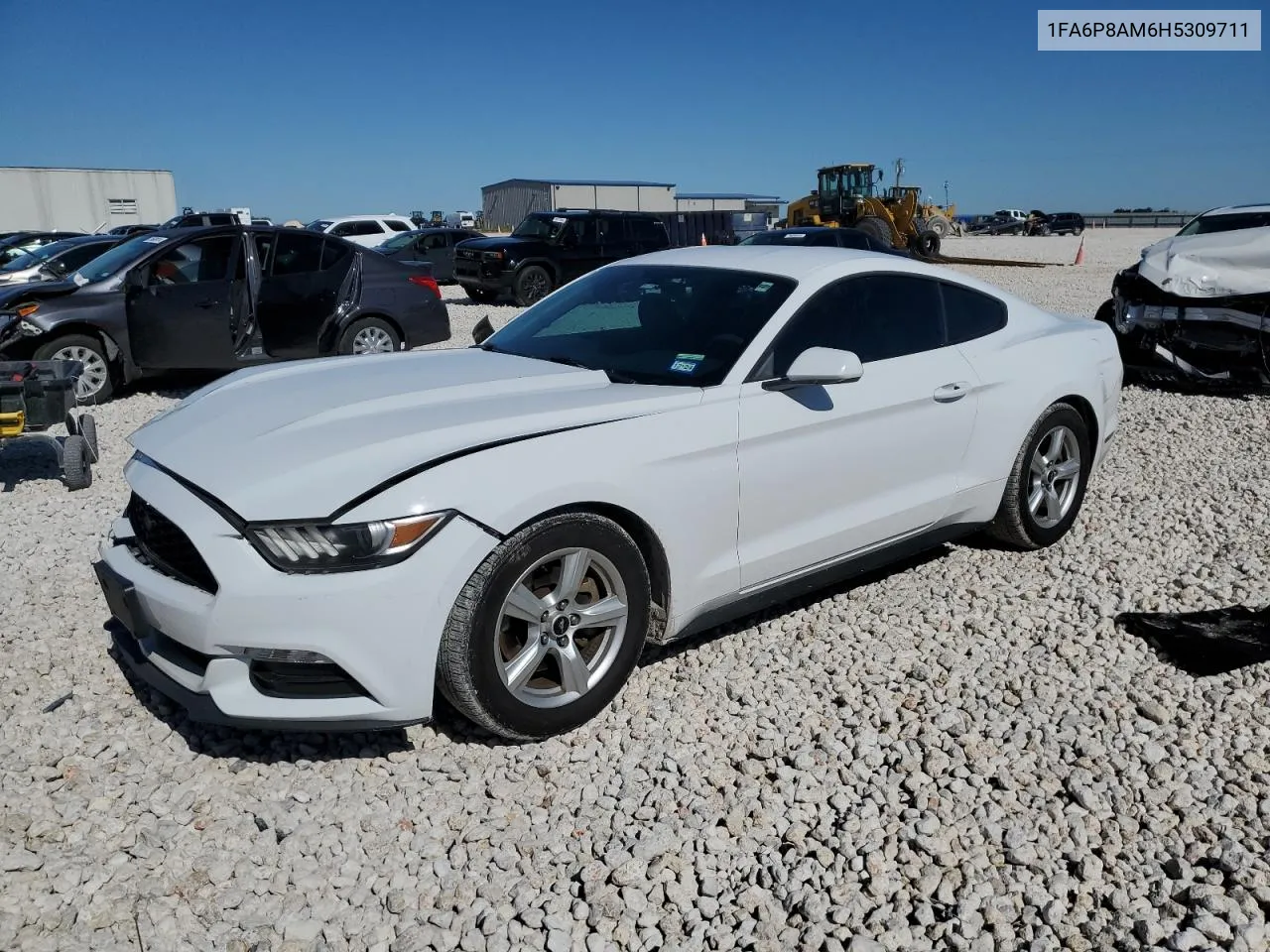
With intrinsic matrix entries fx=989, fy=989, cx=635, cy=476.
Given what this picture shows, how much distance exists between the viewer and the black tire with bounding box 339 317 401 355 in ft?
30.7

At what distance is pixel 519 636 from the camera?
3238 millimetres

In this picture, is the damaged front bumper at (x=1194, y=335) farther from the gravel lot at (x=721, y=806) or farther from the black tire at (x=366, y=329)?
the black tire at (x=366, y=329)

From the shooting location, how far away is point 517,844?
2.82 metres

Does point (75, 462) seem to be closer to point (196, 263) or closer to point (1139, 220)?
point (196, 263)

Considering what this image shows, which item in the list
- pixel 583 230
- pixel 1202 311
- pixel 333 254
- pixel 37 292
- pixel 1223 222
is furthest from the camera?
pixel 583 230

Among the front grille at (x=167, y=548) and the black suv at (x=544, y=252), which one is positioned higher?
the black suv at (x=544, y=252)

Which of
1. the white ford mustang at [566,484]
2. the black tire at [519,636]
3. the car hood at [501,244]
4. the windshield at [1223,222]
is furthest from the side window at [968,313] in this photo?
A: the car hood at [501,244]

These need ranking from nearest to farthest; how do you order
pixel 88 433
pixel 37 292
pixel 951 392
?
pixel 951 392 < pixel 88 433 < pixel 37 292

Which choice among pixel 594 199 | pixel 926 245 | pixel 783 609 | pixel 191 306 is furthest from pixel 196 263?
pixel 594 199

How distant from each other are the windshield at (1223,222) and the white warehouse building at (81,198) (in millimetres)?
36020

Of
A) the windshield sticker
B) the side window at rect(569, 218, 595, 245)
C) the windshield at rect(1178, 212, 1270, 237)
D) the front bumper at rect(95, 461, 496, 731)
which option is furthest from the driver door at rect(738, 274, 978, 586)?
the side window at rect(569, 218, 595, 245)

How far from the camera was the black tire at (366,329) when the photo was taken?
30.7ft

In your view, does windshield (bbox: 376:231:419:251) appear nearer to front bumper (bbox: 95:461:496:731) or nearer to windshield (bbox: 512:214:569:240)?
windshield (bbox: 512:214:569:240)

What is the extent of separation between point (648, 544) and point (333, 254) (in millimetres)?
7011
